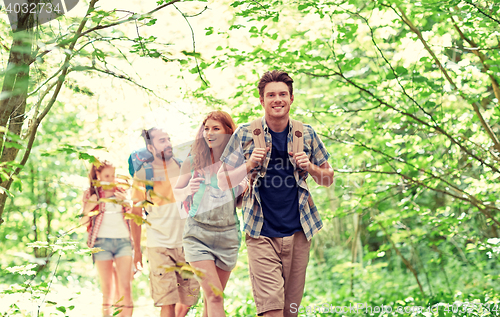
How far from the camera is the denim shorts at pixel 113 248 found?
4.50m

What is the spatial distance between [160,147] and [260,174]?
1477 mm

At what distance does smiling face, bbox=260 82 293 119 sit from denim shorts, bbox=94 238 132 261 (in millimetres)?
2394

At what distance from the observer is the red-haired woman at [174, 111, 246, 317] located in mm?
3225

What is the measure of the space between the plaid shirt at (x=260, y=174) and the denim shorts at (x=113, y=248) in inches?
78.3

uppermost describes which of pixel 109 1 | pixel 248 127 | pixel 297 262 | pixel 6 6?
pixel 109 1

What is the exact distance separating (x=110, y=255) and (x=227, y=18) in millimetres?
3715

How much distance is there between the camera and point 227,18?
6156 millimetres

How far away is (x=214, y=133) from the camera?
3.53 meters

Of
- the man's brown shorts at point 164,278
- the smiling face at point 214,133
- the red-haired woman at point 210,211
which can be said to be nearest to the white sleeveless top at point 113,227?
the man's brown shorts at point 164,278

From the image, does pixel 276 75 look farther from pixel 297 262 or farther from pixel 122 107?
pixel 122 107

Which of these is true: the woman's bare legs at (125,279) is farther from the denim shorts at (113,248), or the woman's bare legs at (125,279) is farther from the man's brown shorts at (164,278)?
the man's brown shorts at (164,278)

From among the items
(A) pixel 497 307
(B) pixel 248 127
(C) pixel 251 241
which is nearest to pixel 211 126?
(B) pixel 248 127

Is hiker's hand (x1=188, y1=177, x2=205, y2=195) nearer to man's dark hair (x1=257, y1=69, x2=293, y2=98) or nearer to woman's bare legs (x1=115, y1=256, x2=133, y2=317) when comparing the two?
man's dark hair (x1=257, y1=69, x2=293, y2=98)

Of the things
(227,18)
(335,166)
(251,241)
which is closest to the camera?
(251,241)
